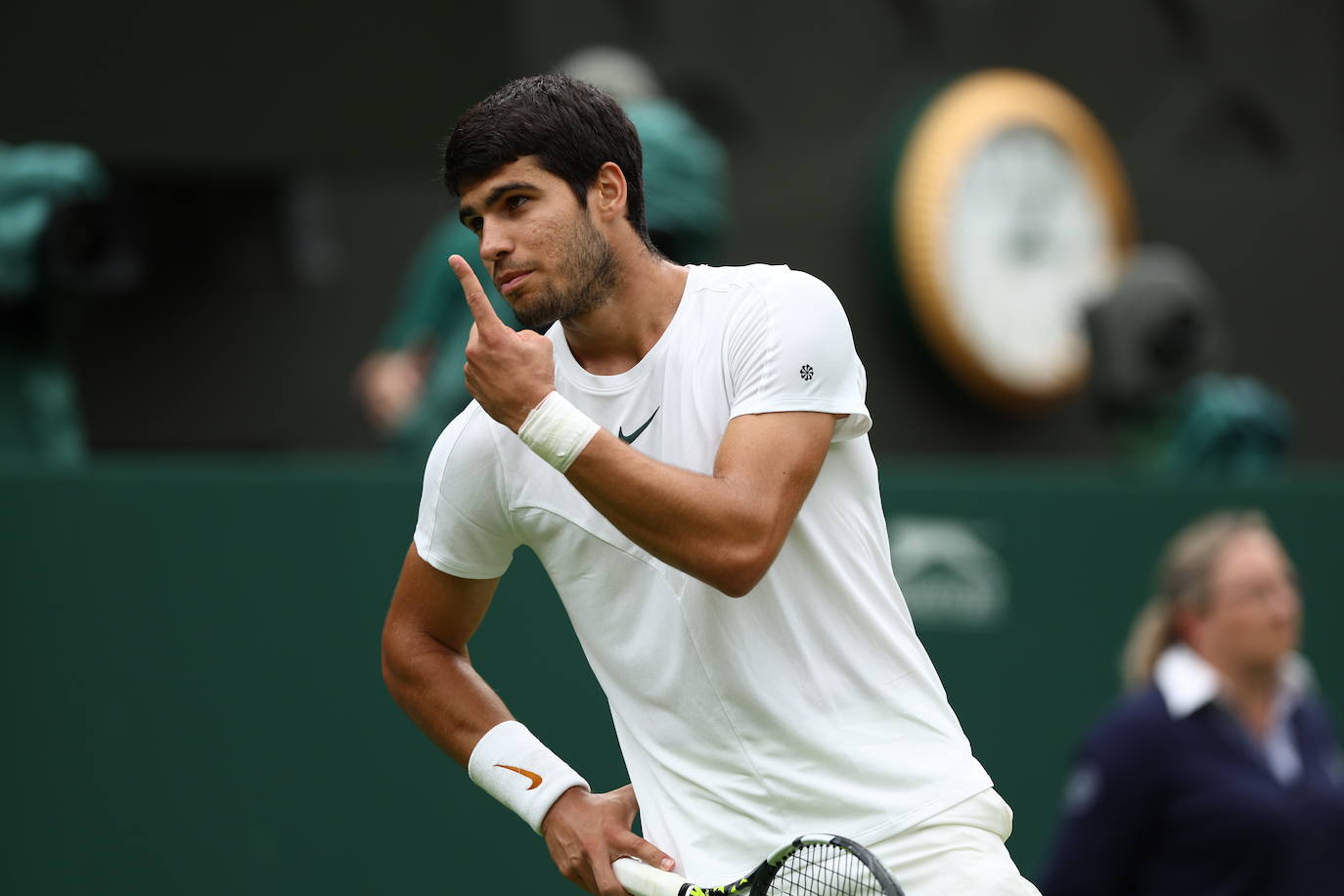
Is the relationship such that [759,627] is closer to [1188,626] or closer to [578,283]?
[578,283]

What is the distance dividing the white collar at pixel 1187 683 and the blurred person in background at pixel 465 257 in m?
1.56

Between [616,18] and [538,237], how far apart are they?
5561 mm

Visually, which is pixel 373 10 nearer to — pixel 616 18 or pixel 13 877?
pixel 616 18

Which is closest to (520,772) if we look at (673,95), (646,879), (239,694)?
(646,879)

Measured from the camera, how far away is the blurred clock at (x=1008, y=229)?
857 centimetres

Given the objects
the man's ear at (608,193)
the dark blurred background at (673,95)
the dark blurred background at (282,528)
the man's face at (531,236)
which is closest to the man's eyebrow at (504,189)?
the man's face at (531,236)

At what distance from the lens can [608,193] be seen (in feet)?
9.39

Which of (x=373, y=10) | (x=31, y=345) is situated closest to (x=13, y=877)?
(x=31, y=345)

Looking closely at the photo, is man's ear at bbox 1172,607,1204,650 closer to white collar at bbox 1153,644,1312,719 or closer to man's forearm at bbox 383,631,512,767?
white collar at bbox 1153,644,1312,719

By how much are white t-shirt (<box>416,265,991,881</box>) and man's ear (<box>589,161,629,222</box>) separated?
0.16m

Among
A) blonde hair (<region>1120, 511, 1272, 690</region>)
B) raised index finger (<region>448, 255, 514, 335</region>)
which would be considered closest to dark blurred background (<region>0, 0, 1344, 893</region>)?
blonde hair (<region>1120, 511, 1272, 690</region>)

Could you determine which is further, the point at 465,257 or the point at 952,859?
the point at 465,257

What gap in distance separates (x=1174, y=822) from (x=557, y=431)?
2.73 meters

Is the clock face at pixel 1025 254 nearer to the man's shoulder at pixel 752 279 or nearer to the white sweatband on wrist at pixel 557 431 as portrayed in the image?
the man's shoulder at pixel 752 279
